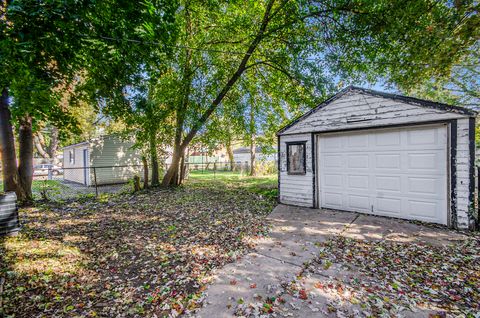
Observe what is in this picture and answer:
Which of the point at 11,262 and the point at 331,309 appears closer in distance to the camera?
the point at 331,309

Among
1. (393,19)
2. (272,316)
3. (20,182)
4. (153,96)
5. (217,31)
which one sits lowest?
(272,316)

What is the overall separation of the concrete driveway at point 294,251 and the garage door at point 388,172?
37 centimetres

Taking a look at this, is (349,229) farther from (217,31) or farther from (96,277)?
(217,31)

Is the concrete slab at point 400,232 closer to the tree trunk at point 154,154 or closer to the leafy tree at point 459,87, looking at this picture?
the leafy tree at point 459,87

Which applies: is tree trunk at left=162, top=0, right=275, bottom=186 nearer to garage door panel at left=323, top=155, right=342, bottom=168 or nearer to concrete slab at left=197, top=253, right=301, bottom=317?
garage door panel at left=323, top=155, right=342, bottom=168

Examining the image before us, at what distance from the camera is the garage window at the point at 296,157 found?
6.86 meters

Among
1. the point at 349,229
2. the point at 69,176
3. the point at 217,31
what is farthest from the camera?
the point at 69,176

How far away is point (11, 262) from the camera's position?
3.57 meters

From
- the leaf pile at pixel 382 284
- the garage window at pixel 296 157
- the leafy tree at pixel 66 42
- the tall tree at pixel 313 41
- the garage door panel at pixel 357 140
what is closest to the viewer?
the leaf pile at pixel 382 284

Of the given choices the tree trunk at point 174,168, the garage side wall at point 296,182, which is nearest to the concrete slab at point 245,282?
the garage side wall at point 296,182

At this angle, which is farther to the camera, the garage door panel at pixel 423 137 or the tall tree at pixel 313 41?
the tall tree at pixel 313 41

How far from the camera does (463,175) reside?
4.45m

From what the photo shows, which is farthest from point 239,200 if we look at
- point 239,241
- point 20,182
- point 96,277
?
point 20,182

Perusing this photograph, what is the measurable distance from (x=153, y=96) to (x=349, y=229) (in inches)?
338
